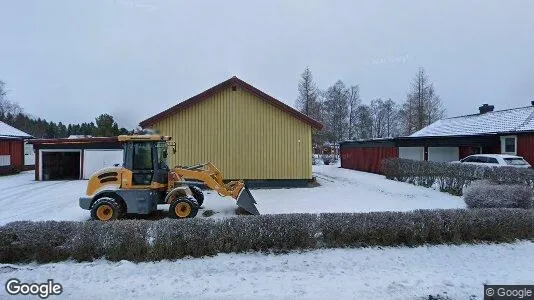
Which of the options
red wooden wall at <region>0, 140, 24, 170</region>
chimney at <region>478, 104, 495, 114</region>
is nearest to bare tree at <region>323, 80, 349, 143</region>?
chimney at <region>478, 104, 495, 114</region>

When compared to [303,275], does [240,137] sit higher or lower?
higher

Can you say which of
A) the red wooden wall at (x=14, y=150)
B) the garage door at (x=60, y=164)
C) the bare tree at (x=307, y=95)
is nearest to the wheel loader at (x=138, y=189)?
the garage door at (x=60, y=164)

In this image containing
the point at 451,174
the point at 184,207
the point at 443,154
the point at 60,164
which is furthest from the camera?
the point at 443,154

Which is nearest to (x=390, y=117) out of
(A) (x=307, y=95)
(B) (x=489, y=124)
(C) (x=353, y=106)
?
(C) (x=353, y=106)

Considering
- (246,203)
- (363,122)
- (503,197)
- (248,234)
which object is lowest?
(248,234)

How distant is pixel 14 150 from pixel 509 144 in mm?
36830

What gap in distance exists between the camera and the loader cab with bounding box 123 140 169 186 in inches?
393

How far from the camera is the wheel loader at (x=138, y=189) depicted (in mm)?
9691

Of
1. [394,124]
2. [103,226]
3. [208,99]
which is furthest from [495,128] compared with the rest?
[394,124]

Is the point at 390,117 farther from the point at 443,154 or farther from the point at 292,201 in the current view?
the point at 292,201

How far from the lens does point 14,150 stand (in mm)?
28750

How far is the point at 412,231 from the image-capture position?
7.14 meters

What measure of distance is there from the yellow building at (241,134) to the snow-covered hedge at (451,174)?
5630mm

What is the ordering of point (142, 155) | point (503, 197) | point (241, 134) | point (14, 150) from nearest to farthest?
point (503, 197), point (142, 155), point (241, 134), point (14, 150)
